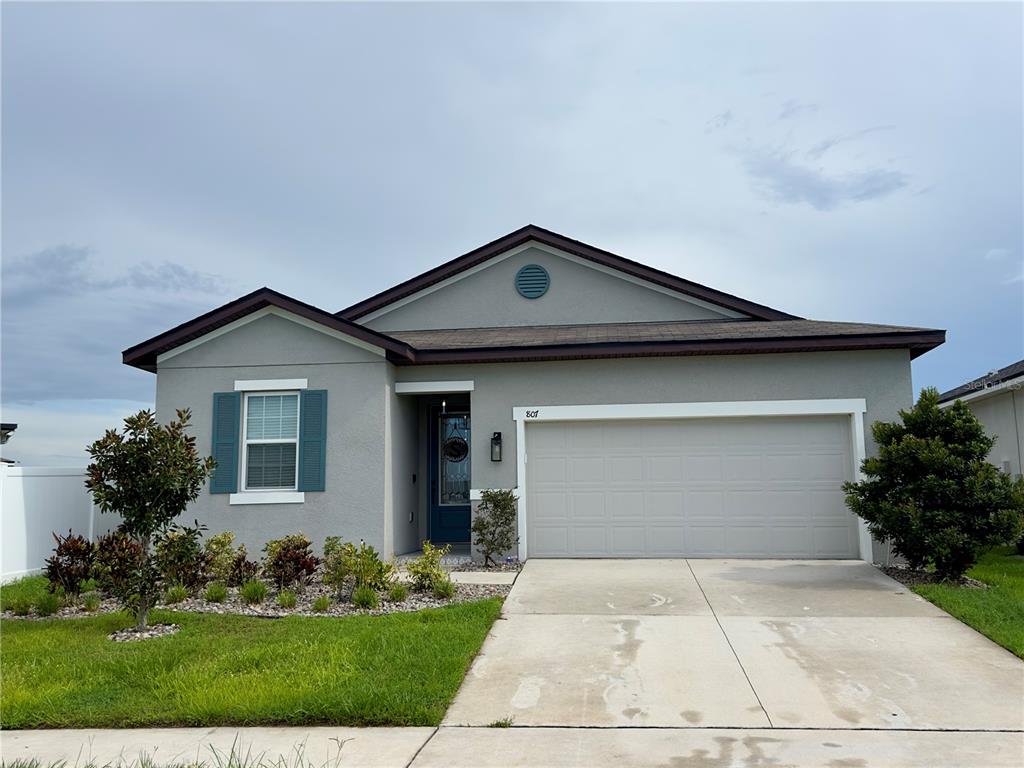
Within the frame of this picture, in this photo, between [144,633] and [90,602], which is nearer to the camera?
[144,633]


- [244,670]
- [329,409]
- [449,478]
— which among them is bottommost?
[244,670]

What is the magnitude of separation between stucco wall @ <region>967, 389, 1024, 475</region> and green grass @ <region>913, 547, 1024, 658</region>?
12.6ft

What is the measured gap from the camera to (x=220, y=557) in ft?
31.7

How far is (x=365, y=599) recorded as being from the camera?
824cm

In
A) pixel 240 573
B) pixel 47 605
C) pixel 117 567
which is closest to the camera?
pixel 117 567

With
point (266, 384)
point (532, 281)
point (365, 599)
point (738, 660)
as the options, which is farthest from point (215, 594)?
point (532, 281)

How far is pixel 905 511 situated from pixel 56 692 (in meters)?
8.86

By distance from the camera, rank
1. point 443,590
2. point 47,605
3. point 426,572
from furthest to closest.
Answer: point 426,572
point 443,590
point 47,605

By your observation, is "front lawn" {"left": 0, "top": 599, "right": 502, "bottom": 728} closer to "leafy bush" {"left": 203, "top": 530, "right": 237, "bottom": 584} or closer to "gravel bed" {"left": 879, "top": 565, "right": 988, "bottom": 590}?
"leafy bush" {"left": 203, "top": 530, "right": 237, "bottom": 584}

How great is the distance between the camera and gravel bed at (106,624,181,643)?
23.5 ft

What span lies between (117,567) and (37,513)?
5058 millimetres

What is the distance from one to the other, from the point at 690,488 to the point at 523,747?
709cm

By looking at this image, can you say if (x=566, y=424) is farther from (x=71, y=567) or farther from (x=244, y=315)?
(x=71, y=567)

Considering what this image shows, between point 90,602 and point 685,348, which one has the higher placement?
point 685,348
